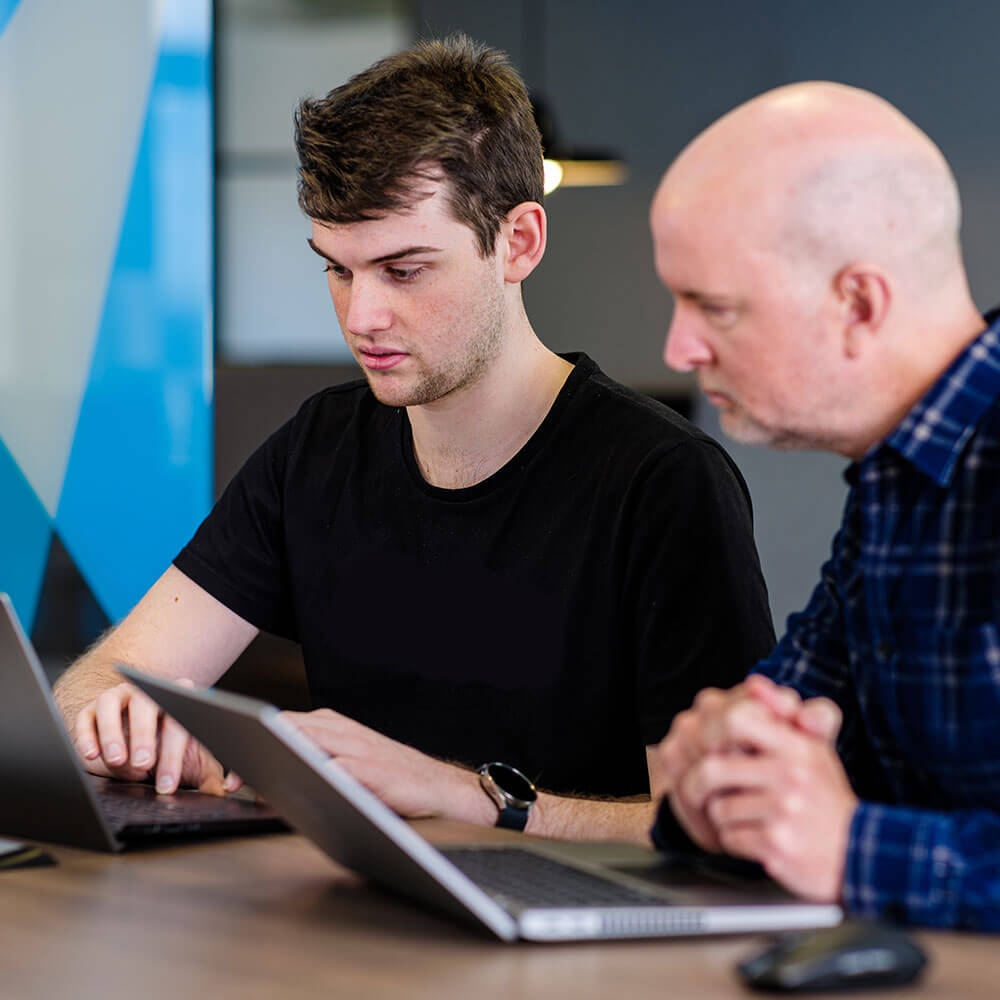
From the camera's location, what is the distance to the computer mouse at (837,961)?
0.73 meters

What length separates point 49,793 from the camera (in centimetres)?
111

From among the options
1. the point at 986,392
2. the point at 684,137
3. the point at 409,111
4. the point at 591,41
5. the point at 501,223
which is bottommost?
the point at 986,392

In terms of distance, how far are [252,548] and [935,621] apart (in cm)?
107

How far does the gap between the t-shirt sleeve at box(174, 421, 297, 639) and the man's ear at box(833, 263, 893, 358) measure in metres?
1.01

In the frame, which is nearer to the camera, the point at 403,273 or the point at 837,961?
the point at 837,961

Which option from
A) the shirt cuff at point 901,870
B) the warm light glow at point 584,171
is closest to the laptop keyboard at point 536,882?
the shirt cuff at point 901,870

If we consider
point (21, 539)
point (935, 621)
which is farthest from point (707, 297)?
point (21, 539)

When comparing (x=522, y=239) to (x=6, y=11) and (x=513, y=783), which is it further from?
(x=6, y=11)

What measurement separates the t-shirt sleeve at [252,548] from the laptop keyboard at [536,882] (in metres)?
0.88

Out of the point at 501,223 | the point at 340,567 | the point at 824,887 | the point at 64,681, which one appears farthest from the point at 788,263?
the point at 64,681

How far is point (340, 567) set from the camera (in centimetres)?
179

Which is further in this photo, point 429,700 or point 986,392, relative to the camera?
point 429,700

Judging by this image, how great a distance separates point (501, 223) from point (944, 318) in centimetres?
78

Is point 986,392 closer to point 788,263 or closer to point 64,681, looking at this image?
point 788,263
